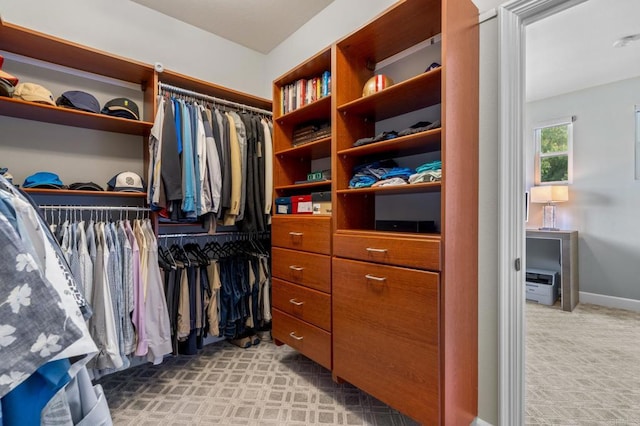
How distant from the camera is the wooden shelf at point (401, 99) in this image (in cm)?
136

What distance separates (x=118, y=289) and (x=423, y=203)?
1.83m

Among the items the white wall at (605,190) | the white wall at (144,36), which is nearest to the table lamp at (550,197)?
the white wall at (605,190)

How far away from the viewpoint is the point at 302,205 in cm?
198

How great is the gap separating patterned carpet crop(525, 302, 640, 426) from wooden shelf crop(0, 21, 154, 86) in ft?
10.3

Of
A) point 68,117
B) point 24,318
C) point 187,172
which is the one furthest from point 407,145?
point 68,117

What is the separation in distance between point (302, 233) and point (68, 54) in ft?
5.86

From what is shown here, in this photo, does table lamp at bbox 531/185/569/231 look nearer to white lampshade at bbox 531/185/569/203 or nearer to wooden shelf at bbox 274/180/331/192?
white lampshade at bbox 531/185/569/203

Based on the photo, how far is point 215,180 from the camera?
2.01m

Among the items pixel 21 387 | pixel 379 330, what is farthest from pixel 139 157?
pixel 379 330

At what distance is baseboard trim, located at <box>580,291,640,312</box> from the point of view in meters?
3.14

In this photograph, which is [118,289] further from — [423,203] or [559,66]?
[559,66]

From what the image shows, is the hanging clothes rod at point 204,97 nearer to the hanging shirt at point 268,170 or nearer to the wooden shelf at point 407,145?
the hanging shirt at point 268,170

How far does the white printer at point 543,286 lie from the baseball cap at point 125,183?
13.4 feet

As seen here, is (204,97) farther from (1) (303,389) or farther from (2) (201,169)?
(1) (303,389)
